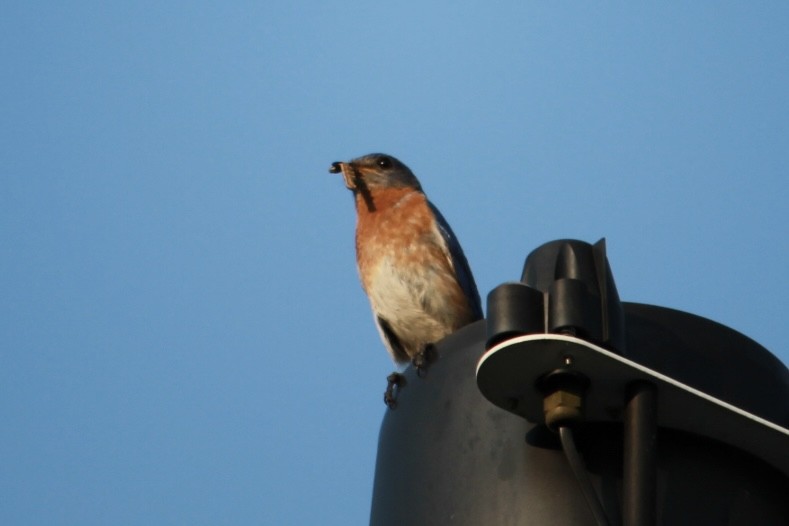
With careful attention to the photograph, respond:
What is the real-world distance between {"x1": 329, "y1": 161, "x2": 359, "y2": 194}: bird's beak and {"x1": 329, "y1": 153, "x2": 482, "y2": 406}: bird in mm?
418

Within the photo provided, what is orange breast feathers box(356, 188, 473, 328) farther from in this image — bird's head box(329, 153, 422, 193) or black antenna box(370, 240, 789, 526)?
black antenna box(370, 240, 789, 526)

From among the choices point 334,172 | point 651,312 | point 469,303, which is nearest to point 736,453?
point 651,312

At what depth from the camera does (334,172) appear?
8.87m

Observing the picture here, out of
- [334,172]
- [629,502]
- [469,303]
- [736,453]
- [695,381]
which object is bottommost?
[629,502]

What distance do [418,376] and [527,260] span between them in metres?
0.68

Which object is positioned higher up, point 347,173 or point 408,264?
point 347,173

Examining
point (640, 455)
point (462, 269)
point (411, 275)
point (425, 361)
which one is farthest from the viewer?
point (462, 269)

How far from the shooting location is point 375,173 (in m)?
9.41

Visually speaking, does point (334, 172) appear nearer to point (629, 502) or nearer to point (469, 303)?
point (469, 303)

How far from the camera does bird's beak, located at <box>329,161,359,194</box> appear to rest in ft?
29.5

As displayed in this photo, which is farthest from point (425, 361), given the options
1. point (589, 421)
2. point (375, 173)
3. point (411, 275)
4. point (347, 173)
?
point (375, 173)

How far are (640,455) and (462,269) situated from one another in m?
5.24

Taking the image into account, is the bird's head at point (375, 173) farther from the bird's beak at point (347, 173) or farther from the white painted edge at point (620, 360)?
the white painted edge at point (620, 360)

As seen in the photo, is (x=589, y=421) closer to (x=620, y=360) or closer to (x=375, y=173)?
(x=620, y=360)
